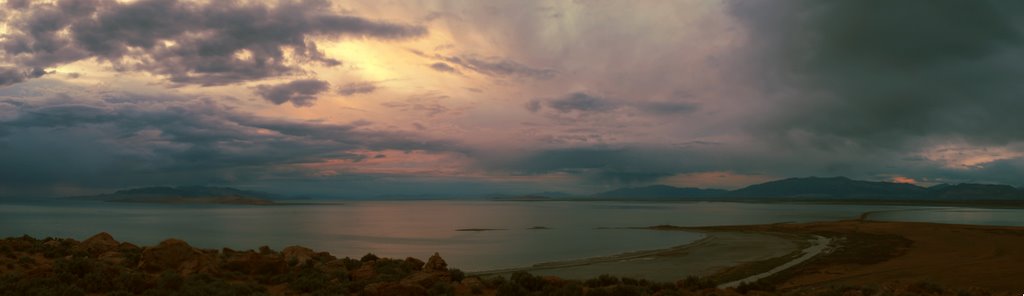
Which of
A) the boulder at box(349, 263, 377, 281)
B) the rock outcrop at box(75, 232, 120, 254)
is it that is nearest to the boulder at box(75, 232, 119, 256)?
the rock outcrop at box(75, 232, 120, 254)

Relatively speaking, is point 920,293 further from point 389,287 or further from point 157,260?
point 157,260

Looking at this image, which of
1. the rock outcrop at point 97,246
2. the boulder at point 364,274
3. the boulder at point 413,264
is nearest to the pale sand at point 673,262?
the boulder at point 413,264

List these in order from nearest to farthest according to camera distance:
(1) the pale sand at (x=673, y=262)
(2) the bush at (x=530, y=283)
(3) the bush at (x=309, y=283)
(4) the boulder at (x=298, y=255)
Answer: (2) the bush at (x=530, y=283) < (3) the bush at (x=309, y=283) < (4) the boulder at (x=298, y=255) < (1) the pale sand at (x=673, y=262)

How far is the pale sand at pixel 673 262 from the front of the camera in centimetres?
2844

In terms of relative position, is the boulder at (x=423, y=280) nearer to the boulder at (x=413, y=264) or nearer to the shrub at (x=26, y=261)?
the boulder at (x=413, y=264)

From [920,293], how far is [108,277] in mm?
20598

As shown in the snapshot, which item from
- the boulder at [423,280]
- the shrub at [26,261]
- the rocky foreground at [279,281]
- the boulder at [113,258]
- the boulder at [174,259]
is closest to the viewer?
the rocky foreground at [279,281]

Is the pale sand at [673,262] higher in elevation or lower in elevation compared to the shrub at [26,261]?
lower

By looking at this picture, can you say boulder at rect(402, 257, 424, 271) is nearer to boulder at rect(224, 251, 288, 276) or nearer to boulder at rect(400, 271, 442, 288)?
boulder at rect(400, 271, 442, 288)

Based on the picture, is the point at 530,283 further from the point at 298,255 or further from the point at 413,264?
the point at 298,255

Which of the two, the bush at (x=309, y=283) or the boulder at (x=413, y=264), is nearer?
the bush at (x=309, y=283)

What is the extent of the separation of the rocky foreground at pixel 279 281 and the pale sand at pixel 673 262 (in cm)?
1075

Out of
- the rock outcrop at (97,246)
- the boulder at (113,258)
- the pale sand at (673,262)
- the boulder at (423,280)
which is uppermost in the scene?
the rock outcrop at (97,246)

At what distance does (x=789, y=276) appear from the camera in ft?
82.8
